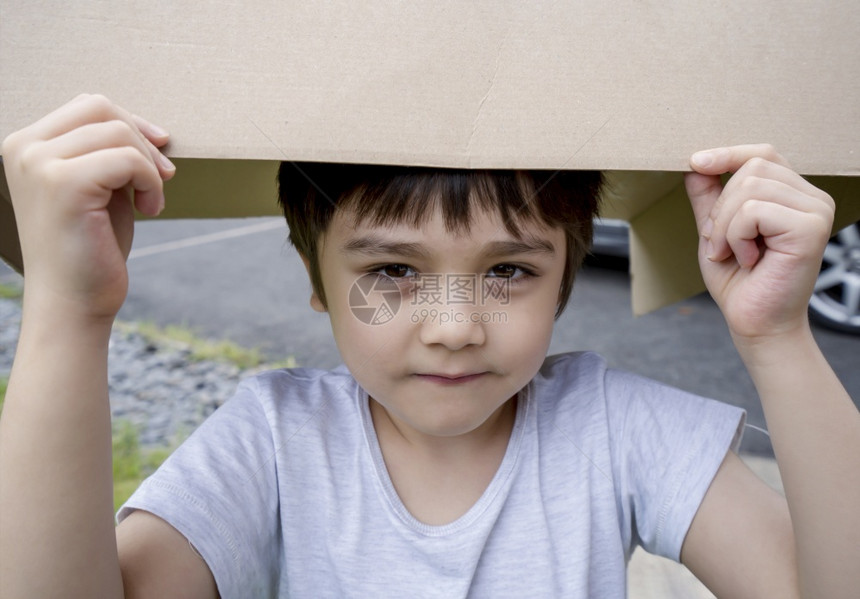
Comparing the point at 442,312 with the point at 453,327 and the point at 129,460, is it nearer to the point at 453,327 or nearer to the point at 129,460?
the point at 453,327

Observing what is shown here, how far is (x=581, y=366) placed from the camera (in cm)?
117

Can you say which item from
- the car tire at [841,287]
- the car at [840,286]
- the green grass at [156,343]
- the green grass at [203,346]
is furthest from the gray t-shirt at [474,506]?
the car tire at [841,287]

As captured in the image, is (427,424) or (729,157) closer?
(729,157)

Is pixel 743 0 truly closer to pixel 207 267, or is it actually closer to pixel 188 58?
pixel 188 58

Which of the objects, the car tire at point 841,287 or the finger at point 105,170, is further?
the car tire at point 841,287

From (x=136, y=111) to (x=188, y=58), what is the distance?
70mm

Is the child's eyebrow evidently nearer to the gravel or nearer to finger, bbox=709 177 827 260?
finger, bbox=709 177 827 260

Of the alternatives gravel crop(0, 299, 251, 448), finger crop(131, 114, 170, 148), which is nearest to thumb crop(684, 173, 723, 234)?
finger crop(131, 114, 170, 148)

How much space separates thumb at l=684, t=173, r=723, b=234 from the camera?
2.69 ft

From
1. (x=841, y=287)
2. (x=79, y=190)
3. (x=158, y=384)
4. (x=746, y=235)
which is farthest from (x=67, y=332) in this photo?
(x=841, y=287)

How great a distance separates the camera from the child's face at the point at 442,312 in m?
0.89

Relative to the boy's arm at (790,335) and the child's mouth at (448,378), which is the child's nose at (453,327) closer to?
the child's mouth at (448,378)

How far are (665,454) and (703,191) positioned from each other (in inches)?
15.4

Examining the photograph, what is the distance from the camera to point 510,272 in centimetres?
96
